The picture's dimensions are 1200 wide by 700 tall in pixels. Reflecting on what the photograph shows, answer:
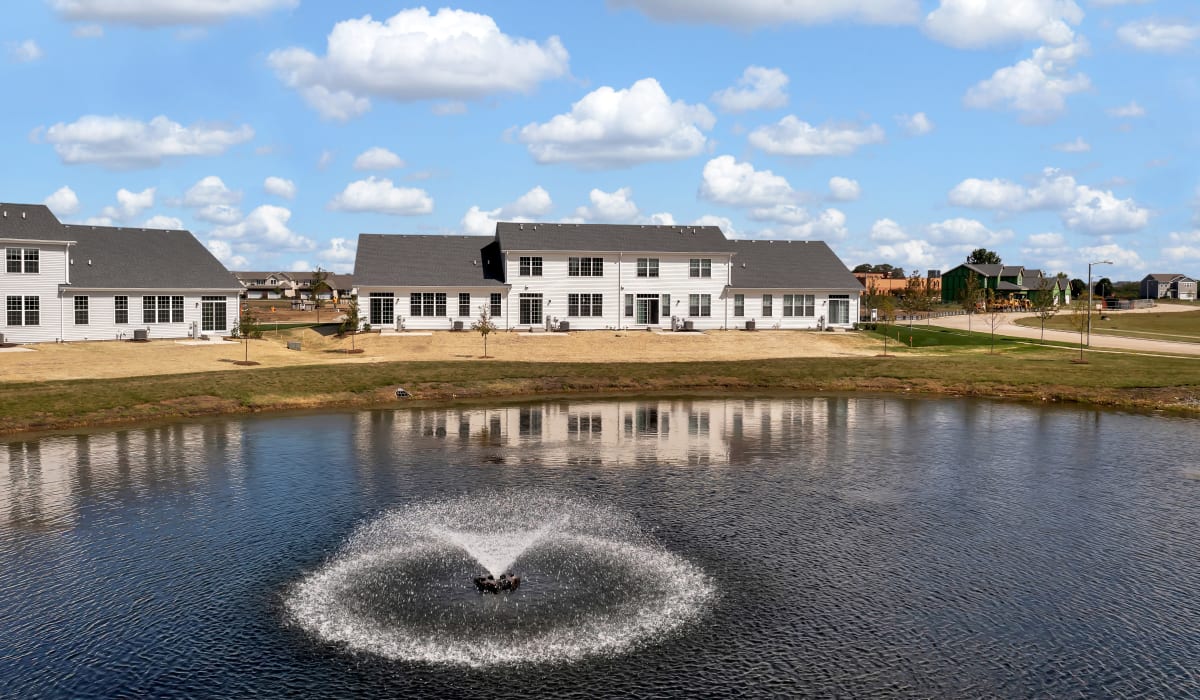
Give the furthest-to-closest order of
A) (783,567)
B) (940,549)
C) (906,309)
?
(906,309) → (940,549) → (783,567)

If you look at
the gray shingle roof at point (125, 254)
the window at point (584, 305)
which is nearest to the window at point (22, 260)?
the gray shingle roof at point (125, 254)

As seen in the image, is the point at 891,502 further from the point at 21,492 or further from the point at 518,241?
the point at 518,241

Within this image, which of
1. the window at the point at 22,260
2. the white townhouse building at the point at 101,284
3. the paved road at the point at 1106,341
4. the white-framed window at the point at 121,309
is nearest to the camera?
the window at the point at 22,260

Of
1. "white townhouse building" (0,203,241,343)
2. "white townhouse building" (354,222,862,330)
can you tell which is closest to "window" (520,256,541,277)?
"white townhouse building" (354,222,862,330)

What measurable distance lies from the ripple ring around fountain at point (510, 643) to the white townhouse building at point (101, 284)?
52.9m

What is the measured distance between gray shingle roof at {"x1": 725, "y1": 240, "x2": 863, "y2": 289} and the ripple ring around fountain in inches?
2450

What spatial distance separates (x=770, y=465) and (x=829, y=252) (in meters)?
60.9

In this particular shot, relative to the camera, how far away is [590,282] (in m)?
76.1

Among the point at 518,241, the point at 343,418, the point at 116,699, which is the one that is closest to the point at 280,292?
the point at 518,241

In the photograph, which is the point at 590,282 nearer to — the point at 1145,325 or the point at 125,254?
the point at 125,254

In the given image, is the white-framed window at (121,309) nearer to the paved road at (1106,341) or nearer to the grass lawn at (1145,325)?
the paved road at (1106,341)

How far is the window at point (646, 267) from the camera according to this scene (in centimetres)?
7706

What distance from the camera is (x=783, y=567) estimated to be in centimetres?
1936

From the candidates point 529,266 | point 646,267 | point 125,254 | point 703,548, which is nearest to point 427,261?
point 529,266
